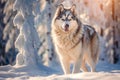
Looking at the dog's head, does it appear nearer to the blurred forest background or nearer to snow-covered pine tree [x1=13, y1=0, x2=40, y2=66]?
snow-covered pine tree [x1=13, y1=0, x2=40, y2=66]

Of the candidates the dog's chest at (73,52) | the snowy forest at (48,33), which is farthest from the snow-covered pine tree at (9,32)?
the dog's chest at (73,52)

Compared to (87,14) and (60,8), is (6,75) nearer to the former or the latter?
(60,8)

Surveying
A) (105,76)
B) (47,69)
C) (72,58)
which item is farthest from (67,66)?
A: (47,69)

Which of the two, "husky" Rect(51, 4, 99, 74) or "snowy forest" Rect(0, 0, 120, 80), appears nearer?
"husky" Rect(51, 4, 99, 74)

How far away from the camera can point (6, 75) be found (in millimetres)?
9961

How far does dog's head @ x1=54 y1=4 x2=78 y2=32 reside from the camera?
297 inches

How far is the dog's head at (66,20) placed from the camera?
7.55m

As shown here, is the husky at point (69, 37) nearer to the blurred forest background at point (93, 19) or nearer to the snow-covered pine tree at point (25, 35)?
the snow-covered pine tree at point (25, 35)

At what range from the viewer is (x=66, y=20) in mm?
7562

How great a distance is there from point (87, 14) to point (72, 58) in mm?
5823

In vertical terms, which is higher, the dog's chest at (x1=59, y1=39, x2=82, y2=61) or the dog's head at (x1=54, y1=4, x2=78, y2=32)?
the dog's head at (x1=54, y1=4, x2=78, y2=32)

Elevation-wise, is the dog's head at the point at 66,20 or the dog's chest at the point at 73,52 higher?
the dog's head at the point at 66,20

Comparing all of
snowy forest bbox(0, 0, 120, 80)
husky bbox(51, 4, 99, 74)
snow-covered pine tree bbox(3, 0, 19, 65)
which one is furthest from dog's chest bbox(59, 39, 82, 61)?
snow-covered pine tree bbox(3, 0, 19, 65)

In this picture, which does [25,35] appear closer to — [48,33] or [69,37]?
[48,33]
